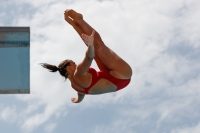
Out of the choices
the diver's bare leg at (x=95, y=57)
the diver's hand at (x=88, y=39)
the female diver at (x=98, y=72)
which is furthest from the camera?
the diver's bare leg at (x=95, y=57)

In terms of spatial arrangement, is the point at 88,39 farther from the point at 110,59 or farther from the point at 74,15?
the point at 74,15

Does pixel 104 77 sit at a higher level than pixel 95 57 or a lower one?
lower

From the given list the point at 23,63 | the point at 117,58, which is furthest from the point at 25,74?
the point at 117,58

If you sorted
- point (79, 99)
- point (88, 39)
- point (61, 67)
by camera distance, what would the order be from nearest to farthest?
point (88, 39) → point (61, 67) → point (79, 99)

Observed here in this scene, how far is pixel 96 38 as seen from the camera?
28.9 ft

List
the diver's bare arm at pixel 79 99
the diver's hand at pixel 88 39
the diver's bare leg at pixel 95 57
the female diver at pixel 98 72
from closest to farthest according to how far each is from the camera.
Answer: the diver's hand at pixel 88 39
the female diver at pixel 98 72
the diver's bare leg at pixel 95 57
the diver's bare arm at pixel 79 99

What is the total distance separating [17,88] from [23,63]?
423 millimetres

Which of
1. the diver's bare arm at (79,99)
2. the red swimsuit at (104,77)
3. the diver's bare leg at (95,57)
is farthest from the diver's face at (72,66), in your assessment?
the diver's bare arm at (79,99)

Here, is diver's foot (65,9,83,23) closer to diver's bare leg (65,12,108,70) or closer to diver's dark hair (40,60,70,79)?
diver's bare leg (65,12,108,70)

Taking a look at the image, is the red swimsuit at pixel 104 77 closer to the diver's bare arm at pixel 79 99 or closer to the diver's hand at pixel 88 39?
the diver's bare arm at pixel 79 99

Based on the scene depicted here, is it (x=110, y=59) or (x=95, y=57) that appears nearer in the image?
(x=110, y=59)

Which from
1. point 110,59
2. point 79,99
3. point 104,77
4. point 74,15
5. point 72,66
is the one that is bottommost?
point 79,99

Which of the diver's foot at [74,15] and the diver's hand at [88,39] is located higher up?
the diver's foot at [74,15]

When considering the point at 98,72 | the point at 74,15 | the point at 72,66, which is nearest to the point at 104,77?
the point at 98,72
